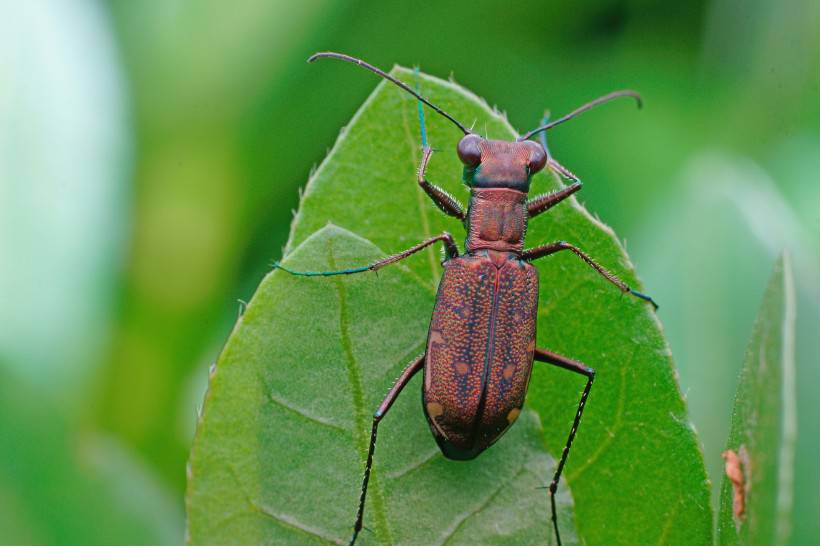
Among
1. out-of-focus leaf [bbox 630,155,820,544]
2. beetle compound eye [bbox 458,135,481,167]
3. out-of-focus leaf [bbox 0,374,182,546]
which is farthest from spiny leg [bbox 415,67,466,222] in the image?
out-of-focus leaf [bbox 0,374,182,546]

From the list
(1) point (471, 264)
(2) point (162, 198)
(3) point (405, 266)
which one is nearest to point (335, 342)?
(3) point (405, 266)

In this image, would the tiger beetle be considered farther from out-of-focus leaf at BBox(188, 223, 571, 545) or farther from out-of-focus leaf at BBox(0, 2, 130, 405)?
out-of-focus leaf at BBox(0, 2, 130, 405)

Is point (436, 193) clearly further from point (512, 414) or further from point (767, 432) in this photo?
point (767, 432)

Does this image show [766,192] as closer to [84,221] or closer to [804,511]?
[804,511]

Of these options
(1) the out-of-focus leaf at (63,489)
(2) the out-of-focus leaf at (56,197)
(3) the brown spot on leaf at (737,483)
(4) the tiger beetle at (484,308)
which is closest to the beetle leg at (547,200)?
(4) the tiger beetle at (484,308)

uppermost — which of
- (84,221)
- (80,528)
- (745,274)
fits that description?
(745,274)
